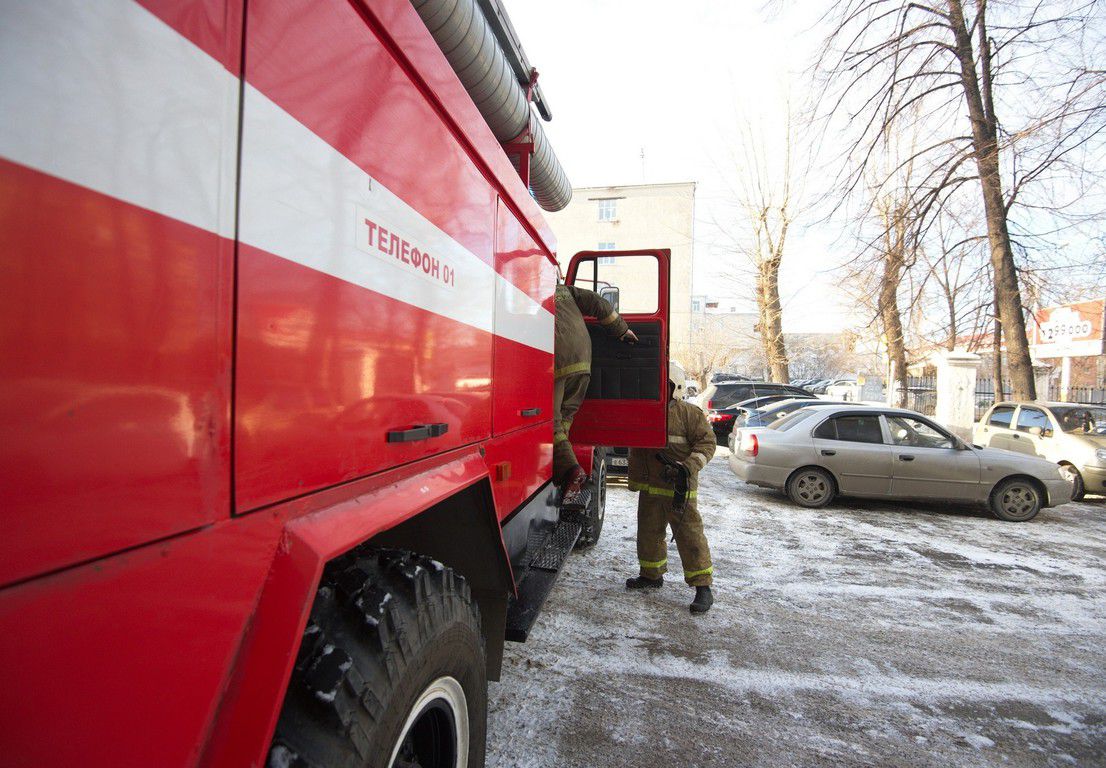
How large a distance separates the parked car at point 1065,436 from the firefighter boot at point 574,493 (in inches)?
339

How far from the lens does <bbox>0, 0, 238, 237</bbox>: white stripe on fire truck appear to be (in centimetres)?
65

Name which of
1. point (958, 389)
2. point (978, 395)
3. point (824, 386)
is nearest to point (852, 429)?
point (958, 389)

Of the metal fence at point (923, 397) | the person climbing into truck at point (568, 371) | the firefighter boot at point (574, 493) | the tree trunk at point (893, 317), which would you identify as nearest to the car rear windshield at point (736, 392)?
the tree trunk at point (893, 317)

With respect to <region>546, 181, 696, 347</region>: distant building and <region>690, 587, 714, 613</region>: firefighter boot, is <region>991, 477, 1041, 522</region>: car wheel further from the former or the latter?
<region>546, 181, 696, 347</region>: distant building

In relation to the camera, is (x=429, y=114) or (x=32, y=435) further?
(x=429, y=114)

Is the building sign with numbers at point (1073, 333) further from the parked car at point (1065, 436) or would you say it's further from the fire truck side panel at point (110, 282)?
the fire truck side panel at point (110, 282)

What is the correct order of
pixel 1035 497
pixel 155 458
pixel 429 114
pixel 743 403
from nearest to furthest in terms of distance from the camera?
pixel 155 458, pixel 429 114, pixel 1035 497, pixel 743 403

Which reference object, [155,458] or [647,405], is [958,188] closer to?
[647,405]

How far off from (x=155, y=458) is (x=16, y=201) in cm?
36

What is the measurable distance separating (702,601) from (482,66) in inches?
148

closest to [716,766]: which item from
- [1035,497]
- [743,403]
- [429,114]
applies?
[429,114]

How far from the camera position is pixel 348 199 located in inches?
49.1

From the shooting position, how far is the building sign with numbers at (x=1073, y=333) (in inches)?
744

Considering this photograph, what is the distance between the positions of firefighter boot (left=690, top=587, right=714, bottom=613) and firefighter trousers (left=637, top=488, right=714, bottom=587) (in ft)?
0.14
